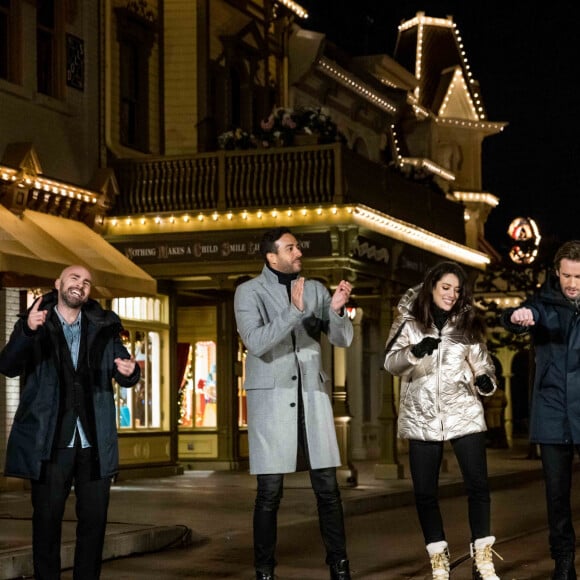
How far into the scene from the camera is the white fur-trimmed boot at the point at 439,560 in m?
9.11

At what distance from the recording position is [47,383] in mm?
8445

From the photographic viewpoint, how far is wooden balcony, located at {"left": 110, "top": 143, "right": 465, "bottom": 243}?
71.3ft

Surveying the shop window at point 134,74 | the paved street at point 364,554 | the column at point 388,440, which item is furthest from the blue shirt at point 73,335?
the shop window at point 134,74

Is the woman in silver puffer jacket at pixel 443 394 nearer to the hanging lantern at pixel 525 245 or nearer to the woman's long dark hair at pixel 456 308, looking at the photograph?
the woman's long dark hair at pixel 456 308

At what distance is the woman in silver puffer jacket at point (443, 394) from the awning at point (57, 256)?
29.0ft

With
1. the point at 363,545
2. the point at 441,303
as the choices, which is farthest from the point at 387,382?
the point at 441,303

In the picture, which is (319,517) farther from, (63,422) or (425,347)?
(63,422)

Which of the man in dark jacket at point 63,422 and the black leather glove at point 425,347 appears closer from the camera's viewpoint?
the man in dark jacket at point 63,422

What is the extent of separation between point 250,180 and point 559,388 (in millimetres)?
13563

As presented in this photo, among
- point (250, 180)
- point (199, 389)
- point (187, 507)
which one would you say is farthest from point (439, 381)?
point (199, 389)

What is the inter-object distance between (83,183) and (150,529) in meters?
10.1

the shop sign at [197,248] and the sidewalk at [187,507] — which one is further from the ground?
the shop sign at [197,248]

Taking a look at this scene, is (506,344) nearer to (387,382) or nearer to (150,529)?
(387,382)

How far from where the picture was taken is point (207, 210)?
22.3 metres
